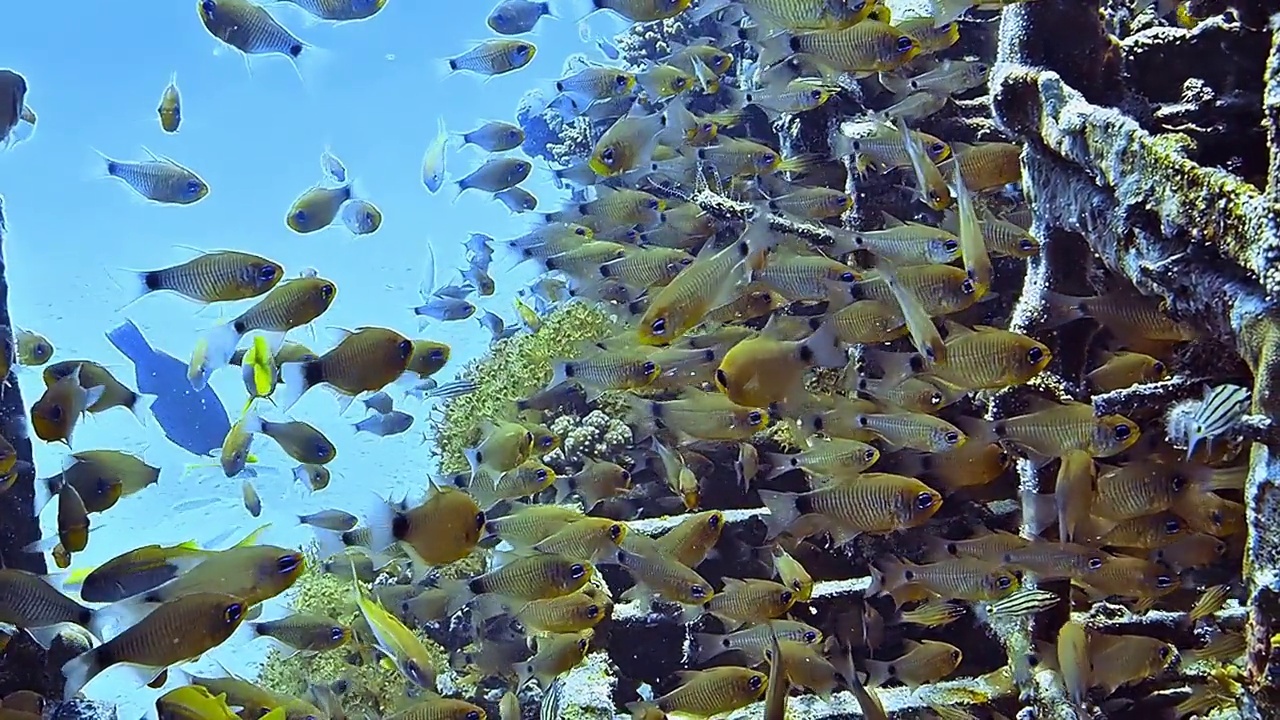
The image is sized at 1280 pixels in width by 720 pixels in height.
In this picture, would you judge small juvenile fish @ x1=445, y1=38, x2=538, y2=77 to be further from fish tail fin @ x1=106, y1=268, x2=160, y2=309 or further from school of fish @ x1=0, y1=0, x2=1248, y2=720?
fish tail fin @ x1=106, y1=268, x2=160, y2=309

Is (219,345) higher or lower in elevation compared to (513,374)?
higher

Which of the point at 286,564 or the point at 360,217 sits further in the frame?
the point at 360,217

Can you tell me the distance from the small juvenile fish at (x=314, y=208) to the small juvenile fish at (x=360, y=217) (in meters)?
1.00

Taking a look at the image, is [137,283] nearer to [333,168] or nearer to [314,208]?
[314,208]

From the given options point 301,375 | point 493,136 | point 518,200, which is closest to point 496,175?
point 493,136

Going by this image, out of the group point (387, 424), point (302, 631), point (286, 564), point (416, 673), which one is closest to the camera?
point (286, 564)

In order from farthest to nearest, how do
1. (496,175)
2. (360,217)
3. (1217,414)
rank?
(496,175) → (360,217) → (1217,414)

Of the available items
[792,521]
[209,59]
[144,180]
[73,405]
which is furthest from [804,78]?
[209,59]

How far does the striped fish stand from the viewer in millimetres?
2756

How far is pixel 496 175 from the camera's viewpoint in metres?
7.62

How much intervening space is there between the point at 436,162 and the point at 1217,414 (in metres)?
6.90

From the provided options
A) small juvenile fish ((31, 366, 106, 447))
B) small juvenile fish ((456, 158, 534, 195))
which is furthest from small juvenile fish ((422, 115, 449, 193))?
small juvenile fish ((31, 366, 106, 447))

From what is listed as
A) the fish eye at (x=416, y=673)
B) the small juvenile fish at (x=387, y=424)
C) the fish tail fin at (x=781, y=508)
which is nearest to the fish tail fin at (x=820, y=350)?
the fish tail fin at (x=781, y=508)

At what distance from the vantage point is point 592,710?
5309mm
